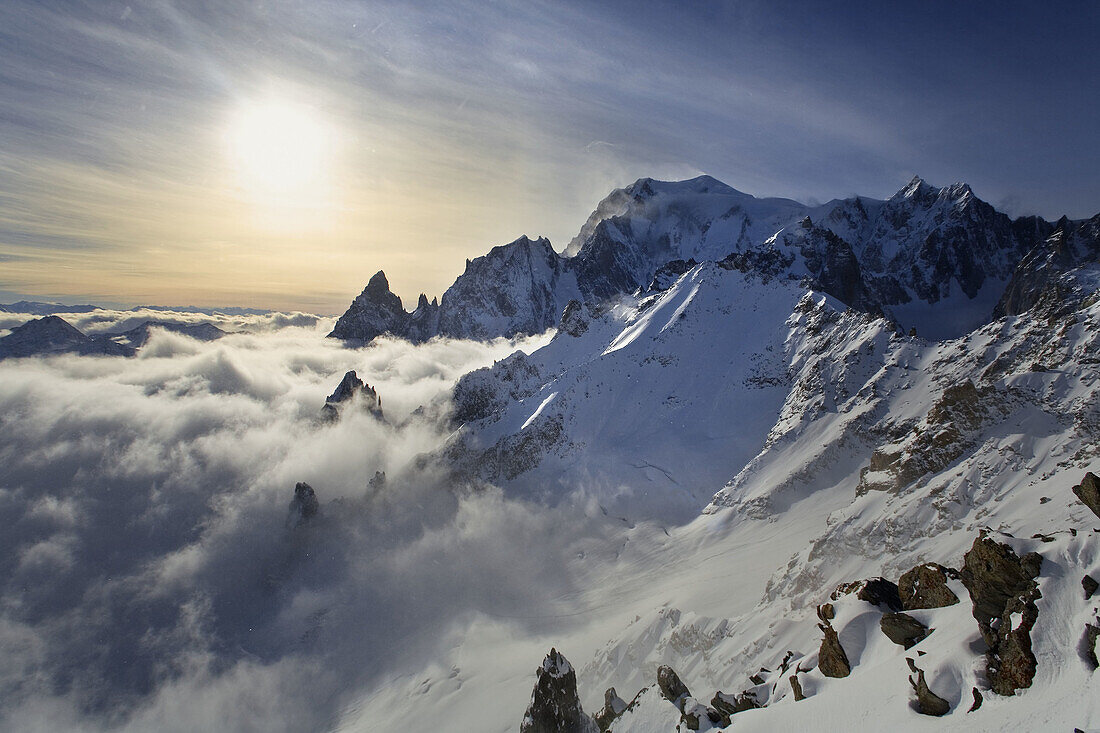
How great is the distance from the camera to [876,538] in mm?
50719

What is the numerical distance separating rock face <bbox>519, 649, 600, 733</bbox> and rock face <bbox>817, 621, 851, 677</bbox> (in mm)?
22327

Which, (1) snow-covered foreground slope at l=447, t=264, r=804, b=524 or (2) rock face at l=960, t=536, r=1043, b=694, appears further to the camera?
(1) snow-covered foreground slope at l=447, t=264, r=804, b=524

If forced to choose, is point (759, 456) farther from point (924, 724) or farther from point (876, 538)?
point (924, 724)

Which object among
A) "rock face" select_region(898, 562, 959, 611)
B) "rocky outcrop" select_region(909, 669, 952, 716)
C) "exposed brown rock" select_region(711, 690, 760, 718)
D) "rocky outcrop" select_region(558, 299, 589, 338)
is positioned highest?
"rocky outcrop" select_region(558, 299, 589, 338)

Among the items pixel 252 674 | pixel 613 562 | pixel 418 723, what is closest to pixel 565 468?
pixel 613 562

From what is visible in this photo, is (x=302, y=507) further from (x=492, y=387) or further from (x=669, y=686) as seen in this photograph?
(x=669, y=686)

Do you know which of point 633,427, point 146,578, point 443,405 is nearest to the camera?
point 633,427

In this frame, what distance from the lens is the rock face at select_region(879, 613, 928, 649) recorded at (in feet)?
80.4

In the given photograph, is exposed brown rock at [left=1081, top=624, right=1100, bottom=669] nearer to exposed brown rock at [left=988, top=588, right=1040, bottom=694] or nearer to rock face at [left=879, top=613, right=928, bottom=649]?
exposed brown rock at [left=988, top=588, right=1040, bottom=694]

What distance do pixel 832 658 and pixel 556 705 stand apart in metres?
24.9

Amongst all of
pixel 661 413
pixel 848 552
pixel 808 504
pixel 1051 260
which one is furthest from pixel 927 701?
pixel 1051 260

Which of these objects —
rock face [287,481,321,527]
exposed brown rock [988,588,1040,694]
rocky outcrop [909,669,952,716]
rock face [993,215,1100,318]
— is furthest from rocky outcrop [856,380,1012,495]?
rock face [993,215,1100,318]

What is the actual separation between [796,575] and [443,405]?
12716 cm

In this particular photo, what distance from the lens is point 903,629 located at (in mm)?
24906
